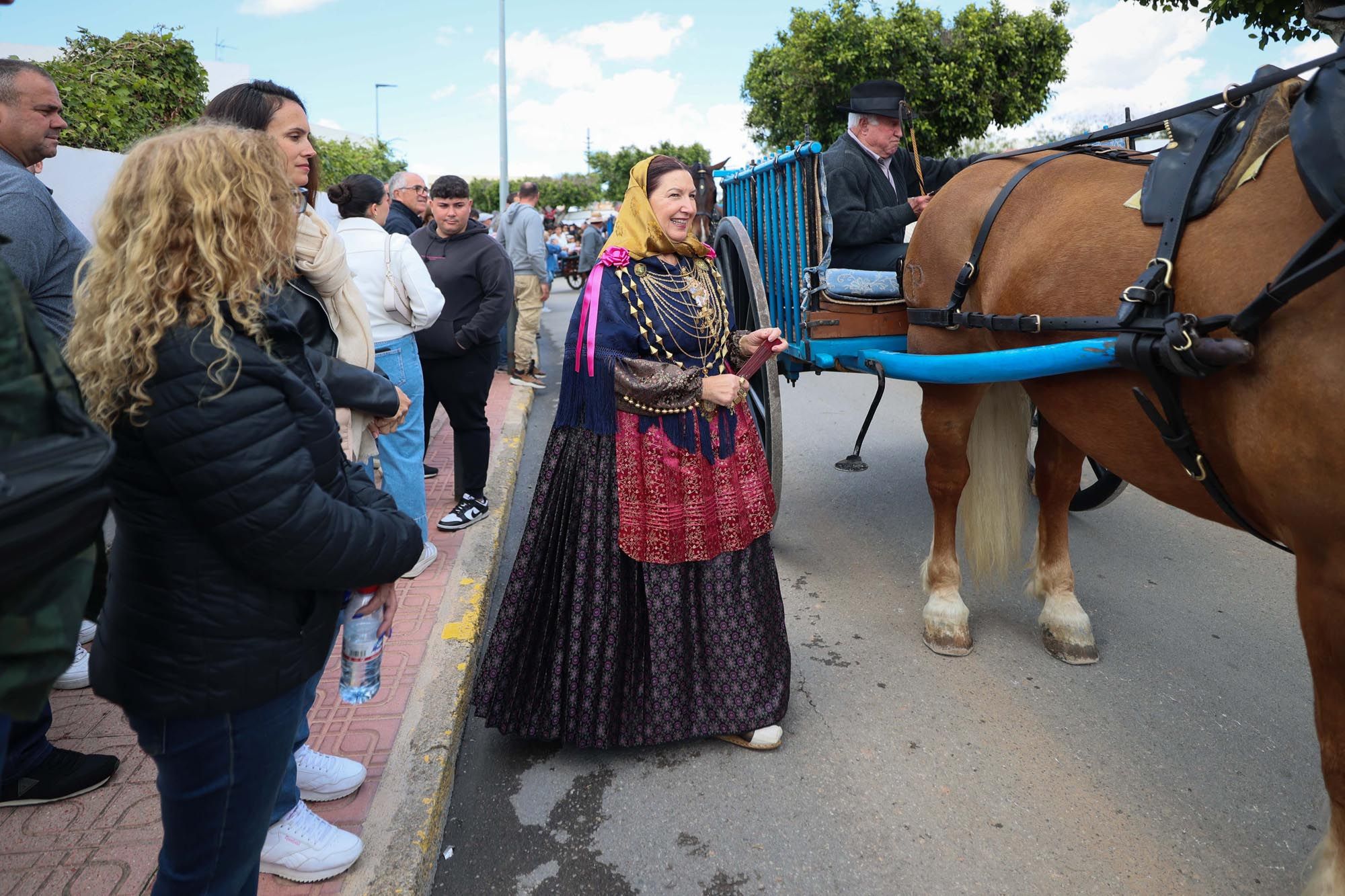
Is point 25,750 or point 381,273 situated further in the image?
point 381,273

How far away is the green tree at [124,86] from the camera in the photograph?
17.6 feet

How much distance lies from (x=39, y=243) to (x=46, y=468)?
6.43 ft

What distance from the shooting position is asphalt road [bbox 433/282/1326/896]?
2254 mm

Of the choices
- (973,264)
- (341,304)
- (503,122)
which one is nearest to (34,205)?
(341,304)

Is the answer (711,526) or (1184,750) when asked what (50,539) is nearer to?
(711,526)

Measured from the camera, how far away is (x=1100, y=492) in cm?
417

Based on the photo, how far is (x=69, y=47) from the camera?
20.1 feet

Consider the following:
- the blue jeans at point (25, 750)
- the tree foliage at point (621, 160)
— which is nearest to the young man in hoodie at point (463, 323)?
the blue jeans at point (25, 750)

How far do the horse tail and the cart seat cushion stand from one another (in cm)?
63

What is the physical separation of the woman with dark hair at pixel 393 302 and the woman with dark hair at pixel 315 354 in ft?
4.24

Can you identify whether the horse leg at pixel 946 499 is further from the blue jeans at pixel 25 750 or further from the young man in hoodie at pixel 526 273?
the young man in hoodie at pixel 526 273

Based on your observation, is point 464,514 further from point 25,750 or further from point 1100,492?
point 1100,492

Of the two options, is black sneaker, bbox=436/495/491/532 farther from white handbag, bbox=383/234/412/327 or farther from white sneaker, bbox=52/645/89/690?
white sneaker, bbox=52/645/89/690

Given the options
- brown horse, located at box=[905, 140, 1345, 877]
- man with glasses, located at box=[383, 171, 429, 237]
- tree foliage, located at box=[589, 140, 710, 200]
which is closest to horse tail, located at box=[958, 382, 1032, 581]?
brown horse, located at box=[905, 140, 1345, 877]
